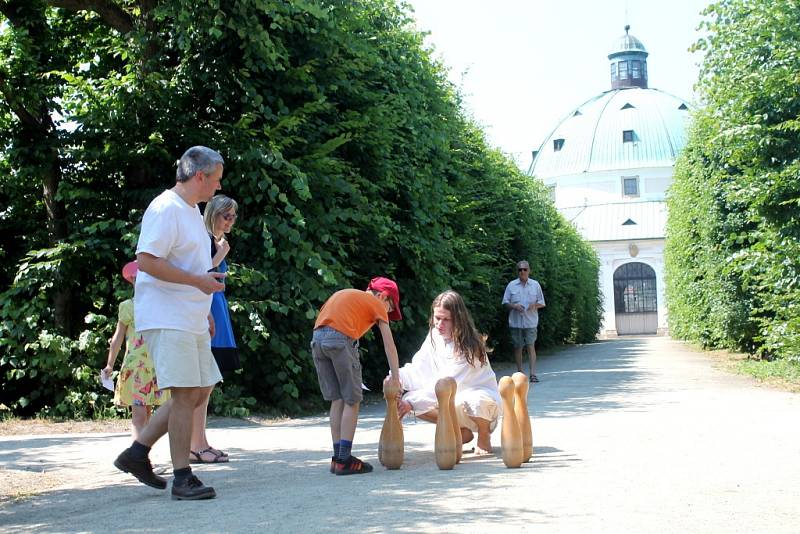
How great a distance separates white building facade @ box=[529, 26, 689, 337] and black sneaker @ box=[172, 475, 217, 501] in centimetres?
6772

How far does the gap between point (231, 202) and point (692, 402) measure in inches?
247

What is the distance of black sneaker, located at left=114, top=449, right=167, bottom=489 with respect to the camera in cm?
562

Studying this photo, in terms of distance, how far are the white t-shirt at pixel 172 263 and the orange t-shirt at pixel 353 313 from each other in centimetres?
130

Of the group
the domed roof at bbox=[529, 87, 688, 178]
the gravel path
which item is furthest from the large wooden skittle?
the domed roof at bbox=[529, 87, 688, 178]

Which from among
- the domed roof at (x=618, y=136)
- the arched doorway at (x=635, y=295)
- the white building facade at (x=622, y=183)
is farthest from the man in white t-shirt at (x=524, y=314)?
the domed roof at (x=618, y=136)

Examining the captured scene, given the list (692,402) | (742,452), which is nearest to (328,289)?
(692,402)

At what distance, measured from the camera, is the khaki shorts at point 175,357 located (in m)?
5.44

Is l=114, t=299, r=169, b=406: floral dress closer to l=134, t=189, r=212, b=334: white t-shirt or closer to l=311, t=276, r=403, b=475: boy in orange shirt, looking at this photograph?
l=311, t=276, r=403, b=475: boy in orange shirt

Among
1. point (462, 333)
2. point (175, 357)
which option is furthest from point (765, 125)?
point (175, 357)

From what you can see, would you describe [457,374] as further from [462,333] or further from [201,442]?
[201,442]

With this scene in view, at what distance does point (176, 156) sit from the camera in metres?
11.2

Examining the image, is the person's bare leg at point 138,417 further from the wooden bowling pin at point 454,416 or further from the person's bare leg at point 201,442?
the wooden bowling pin at point 454,416

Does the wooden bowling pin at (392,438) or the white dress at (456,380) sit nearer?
the wooden bowling pin at (392,438)

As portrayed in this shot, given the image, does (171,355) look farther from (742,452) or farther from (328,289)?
(328,289)
